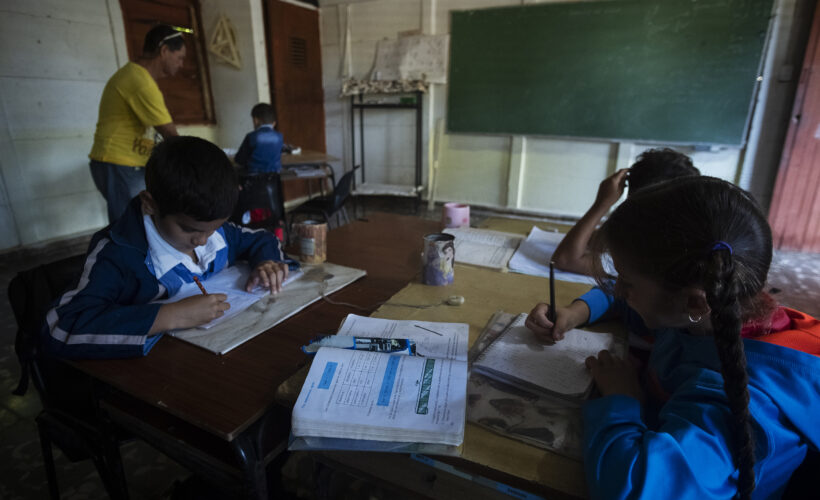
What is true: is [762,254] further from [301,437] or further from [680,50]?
[680,50]

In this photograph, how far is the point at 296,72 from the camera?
509 centimetres

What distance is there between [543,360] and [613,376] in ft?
0.42

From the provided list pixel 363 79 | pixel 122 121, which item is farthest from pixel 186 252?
pixel 363 79

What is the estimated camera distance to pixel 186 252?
1.11 m

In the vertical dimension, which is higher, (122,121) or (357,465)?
(122,121)

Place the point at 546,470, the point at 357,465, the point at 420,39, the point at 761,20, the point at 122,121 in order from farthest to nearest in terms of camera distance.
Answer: the point at 420,39 → the point at 761,20 → the point at 122,121 → the point at 357,465 → the point at 546,470

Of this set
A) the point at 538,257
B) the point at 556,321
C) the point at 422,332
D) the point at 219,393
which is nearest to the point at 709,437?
the point at 556,321

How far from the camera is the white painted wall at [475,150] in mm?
3955

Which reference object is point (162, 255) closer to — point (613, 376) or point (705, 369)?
point (613, 376)

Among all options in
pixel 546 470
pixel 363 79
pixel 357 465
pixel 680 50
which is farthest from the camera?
pixel 363 79

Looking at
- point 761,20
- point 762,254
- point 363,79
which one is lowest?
point 762,254

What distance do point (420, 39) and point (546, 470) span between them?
4915 mm

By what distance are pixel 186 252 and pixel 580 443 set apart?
957 millimetres

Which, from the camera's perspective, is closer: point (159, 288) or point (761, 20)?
point (159, 288)
